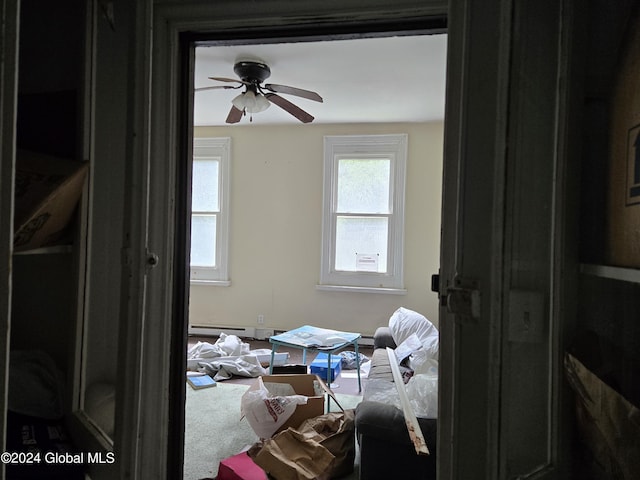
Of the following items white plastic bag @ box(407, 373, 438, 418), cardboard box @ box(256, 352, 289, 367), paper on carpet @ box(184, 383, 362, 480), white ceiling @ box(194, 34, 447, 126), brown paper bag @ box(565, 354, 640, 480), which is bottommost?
paper on carpet @ box(184, 383, 362, 480)

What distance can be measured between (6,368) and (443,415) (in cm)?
84

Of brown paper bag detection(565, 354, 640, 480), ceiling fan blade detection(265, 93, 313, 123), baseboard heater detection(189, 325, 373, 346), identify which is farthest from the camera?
baseboard heater detection(189, 325, 373, 346)

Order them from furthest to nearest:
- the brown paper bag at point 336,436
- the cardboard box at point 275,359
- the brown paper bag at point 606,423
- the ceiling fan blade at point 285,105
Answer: the cardboard box at point 275,359, the ceiling fan blade at point 285,105, the brown paper bag at point 336,436, the brown paper bag at point 606,423

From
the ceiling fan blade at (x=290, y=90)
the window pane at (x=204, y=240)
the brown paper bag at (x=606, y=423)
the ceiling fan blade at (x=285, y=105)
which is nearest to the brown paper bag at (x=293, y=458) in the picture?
the brown paper bag at (x=606, y=423)

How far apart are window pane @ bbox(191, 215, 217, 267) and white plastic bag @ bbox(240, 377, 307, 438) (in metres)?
2.90

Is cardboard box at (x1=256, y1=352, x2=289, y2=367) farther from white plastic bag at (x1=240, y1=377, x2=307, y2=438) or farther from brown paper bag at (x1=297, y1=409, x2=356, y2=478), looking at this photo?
brown paper bag at (x1=297, y1=409, x2=356, y2=478)

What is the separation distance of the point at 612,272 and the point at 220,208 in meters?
4.57

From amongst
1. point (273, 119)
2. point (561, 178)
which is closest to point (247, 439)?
point (561, 178)

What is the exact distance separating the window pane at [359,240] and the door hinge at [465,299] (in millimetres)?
3885

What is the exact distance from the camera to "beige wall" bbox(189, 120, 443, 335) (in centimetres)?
445

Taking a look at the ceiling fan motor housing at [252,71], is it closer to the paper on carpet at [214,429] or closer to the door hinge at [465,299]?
the paper on carpet at [214,429]

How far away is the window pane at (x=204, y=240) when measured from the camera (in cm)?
491

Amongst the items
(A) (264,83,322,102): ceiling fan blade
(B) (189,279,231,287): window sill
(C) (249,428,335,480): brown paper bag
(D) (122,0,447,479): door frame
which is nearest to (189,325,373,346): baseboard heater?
(B) (189,279,231,287): window sill

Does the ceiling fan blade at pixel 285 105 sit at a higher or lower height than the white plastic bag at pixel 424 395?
higher
